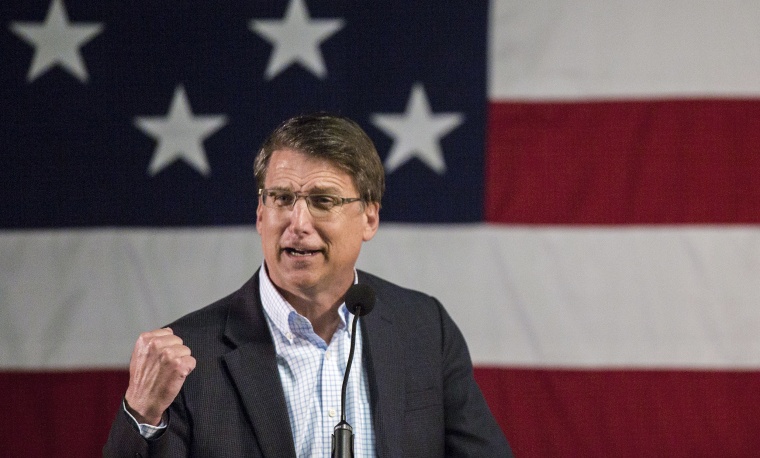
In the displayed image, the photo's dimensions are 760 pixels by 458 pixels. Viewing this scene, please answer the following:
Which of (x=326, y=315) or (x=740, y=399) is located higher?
(x=326, y=315)

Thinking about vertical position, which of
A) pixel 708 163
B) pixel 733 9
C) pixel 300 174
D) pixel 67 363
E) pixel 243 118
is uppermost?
pixel 733 9

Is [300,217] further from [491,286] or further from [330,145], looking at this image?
[491,286]

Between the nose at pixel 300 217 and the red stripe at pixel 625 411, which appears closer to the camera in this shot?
the nose at pixel 300 217

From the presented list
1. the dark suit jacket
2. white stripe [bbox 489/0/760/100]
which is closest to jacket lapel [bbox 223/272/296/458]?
the dark suit jacket

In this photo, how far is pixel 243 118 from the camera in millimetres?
3018

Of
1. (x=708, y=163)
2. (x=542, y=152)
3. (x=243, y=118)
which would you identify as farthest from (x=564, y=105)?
(x=243, y=118)

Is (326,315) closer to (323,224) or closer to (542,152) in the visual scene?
(323,224)

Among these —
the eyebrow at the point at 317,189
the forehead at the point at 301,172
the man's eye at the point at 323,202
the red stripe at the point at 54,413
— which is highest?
the forehead at the point at 301,172

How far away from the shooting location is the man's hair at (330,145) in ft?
6.24

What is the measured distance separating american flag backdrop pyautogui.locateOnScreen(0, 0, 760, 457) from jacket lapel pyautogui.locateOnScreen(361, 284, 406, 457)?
871 mm

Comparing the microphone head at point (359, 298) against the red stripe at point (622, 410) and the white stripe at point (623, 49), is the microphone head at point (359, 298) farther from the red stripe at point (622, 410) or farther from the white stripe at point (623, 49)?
the white stripe at point (623, 49)

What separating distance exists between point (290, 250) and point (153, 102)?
4.50ft

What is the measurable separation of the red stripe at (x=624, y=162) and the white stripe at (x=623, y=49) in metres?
0.06

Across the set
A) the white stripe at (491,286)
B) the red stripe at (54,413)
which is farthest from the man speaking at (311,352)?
the red stripe at (54,413)
